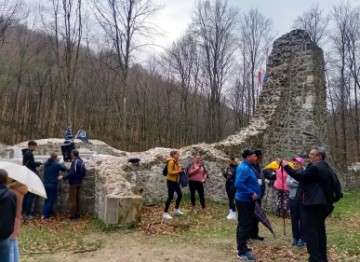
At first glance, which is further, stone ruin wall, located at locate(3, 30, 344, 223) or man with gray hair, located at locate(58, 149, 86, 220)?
stone ruin wall, located at locate(3, 30, 344, 223)

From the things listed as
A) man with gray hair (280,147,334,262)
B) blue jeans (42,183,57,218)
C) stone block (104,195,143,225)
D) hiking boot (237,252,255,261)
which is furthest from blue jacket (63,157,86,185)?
man with gray hair (280,147,334,262)

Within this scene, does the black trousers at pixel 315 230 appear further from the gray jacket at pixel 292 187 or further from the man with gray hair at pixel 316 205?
the gray jacket at pixel 292 187

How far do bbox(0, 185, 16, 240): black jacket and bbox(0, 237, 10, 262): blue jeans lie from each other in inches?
4.3

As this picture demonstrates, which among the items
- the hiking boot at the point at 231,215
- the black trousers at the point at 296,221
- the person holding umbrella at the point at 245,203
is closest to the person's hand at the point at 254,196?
the person holding umbrella at the point at 245,203

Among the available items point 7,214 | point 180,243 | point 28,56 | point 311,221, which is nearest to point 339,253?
point 311,221

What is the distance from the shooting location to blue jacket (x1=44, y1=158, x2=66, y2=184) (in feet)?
30.4

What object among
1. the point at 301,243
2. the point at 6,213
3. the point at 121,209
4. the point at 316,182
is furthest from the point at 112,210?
the point at 316,182

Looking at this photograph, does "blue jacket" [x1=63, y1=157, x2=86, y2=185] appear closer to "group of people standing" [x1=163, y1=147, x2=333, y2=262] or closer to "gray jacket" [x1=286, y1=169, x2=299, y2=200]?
"group of people standing" [x1=163, y1=147, x2=333, y2=262]

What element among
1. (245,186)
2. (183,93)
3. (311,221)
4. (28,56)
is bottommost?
(311,221)

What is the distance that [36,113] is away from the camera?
113ft

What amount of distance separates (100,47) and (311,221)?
95.9 ft

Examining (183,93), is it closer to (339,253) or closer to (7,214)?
(339,253)

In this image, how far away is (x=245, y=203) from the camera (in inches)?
234

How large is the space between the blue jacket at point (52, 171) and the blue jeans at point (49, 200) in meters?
0.11
